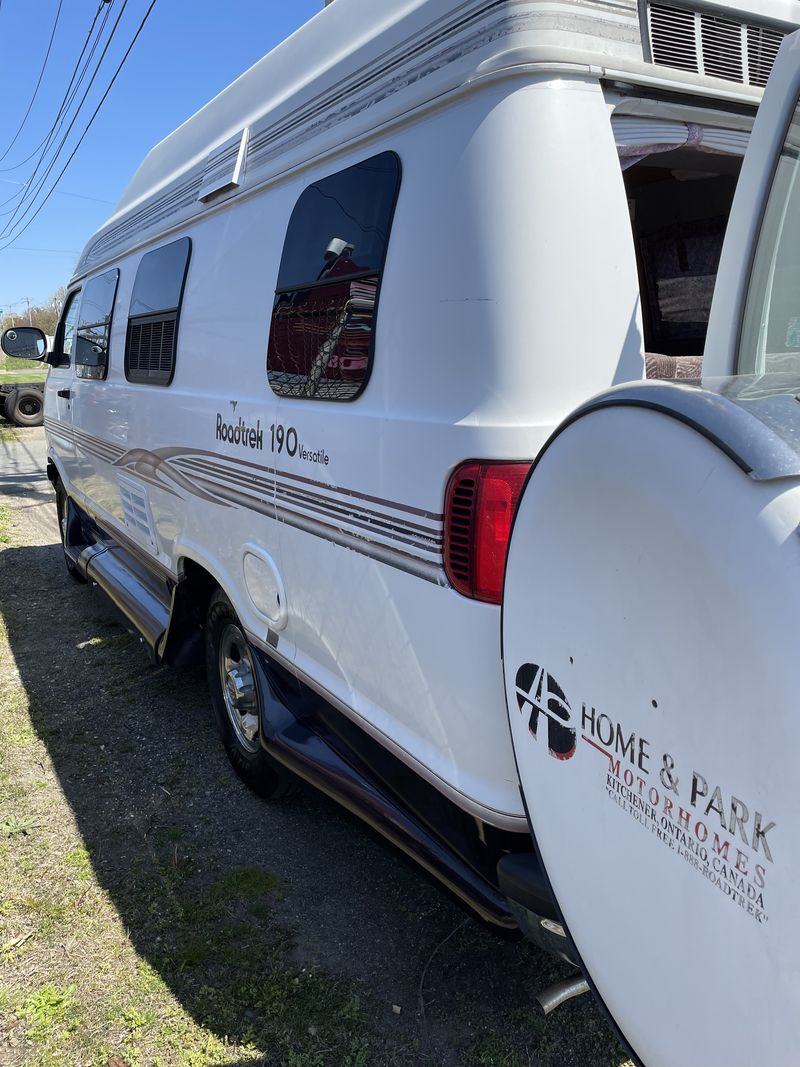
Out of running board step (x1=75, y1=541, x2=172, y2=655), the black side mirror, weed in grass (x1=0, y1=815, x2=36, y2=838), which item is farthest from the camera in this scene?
the black side mirror

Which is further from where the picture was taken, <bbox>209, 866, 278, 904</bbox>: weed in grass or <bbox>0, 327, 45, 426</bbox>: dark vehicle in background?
<bbox>0, 327, 45, 426</bbox>: dark vehicle in background

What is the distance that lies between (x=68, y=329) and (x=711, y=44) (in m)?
5.28

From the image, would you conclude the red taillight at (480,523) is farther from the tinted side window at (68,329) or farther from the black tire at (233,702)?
the tinted side window at (68,329)

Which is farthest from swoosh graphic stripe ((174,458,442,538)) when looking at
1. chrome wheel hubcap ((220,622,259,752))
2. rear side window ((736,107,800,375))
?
rear side window ((736,107,800,375))

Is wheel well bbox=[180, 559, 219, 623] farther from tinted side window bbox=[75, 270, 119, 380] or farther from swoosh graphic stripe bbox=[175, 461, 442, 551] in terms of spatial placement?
tinted side window bbox=[75, 270, 119, 380]

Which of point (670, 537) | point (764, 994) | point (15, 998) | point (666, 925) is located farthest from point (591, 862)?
point (15, 998)

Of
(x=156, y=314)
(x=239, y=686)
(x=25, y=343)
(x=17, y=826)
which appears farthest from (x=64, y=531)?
(x=239, y=686)

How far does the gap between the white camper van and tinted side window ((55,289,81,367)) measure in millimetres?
3113

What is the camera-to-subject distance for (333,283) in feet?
7.64

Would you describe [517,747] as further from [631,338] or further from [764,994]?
[631,338]

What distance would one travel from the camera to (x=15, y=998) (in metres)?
2.44

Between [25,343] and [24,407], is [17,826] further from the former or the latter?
[24,407]

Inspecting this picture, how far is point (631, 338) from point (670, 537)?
81 cm

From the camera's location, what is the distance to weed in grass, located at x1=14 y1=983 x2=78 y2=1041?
2324mm
